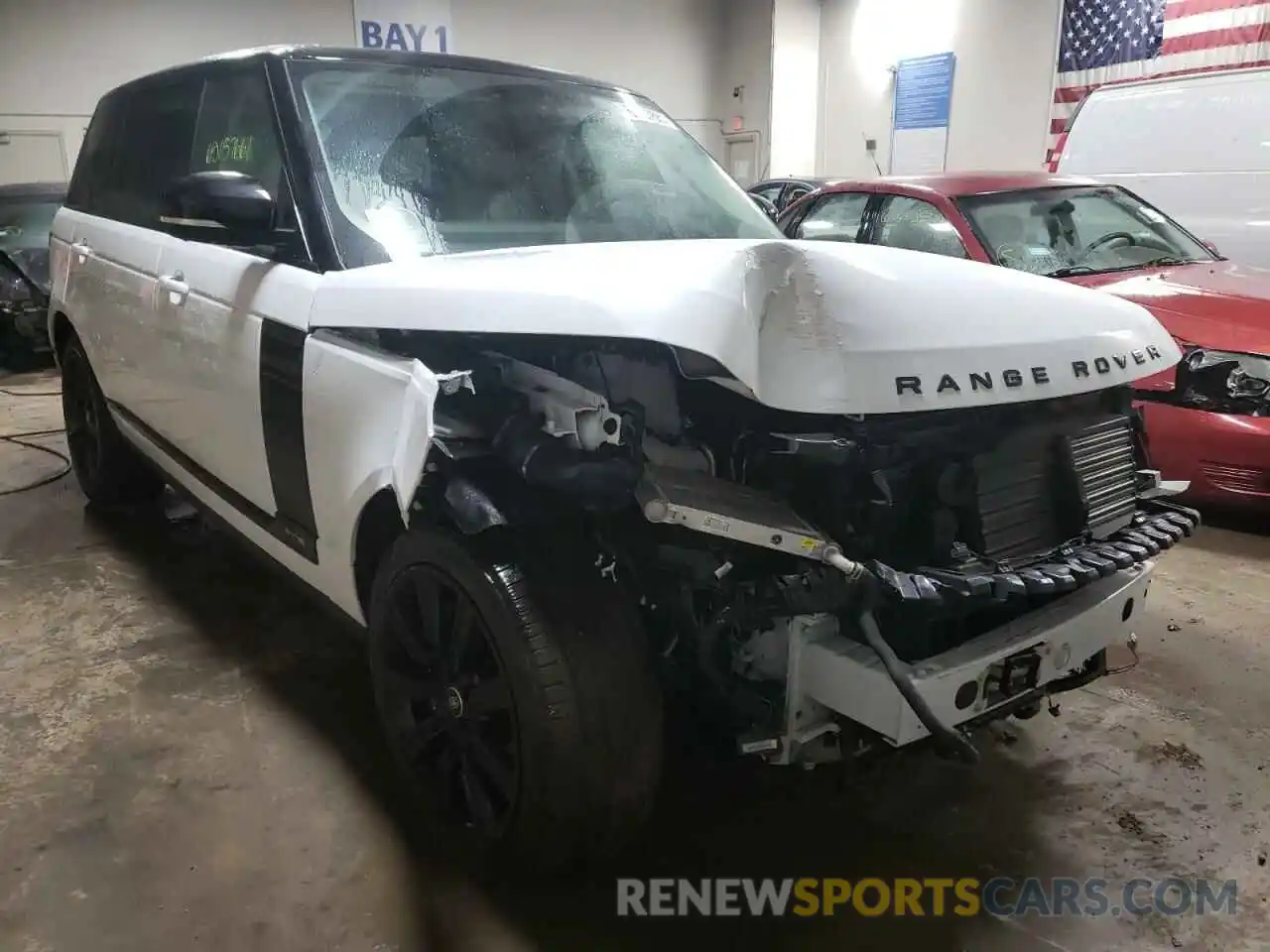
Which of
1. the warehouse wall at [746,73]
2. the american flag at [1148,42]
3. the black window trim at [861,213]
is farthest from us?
the warehouse wall at [746,73]

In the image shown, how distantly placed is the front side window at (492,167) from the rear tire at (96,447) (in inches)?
84.9

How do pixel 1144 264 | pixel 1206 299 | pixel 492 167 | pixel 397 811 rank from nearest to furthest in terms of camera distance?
pixel 397 811
pixel 492 167
pixel 1206 299
pixel 1144 264

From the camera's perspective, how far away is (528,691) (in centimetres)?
171

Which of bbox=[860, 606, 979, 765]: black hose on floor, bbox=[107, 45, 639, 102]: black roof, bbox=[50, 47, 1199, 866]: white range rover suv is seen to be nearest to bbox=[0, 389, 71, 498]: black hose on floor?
bbox=[107, 45, 639, 102]: black roof

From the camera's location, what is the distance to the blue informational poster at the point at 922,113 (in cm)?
1073

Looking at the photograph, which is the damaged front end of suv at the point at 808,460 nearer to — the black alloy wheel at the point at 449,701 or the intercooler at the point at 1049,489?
the intercooler at the point at 1049,489

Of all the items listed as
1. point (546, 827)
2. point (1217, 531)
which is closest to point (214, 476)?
point (546, 827)

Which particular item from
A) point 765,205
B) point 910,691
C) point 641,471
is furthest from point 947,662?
point 765,205

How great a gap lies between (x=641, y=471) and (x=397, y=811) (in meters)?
1.12

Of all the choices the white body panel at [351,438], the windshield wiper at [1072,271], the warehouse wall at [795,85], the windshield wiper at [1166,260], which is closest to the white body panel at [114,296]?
the white body panel at [351,438]

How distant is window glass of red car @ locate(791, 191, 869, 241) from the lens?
16.7ft

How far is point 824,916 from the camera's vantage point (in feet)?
6.33

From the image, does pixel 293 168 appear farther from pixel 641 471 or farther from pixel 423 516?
pixel 641 471

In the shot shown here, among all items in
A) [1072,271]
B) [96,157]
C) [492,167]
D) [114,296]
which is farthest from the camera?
[1072,271]
